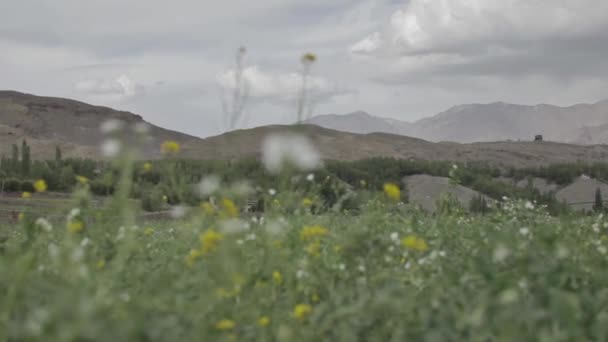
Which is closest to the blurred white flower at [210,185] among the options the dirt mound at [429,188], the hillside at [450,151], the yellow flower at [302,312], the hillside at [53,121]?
the yellow flower at [302,312]

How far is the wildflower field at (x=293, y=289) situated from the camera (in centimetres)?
252

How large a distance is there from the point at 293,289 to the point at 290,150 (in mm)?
736

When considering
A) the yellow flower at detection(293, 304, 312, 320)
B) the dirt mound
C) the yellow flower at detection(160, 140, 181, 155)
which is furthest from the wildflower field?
the dirt mound

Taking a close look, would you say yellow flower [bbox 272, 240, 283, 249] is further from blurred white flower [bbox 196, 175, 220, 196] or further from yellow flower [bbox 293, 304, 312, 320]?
yellow flower [bbox 293, 304, 312, 320]

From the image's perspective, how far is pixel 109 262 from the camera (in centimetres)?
395

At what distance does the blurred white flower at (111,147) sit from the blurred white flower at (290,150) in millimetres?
952

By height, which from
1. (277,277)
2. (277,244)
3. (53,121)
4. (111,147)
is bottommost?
(277,277)

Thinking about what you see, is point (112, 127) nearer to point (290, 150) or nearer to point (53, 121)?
point (290, 150)

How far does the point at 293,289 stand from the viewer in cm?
399

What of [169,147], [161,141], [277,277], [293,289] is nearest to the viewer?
[169,147]

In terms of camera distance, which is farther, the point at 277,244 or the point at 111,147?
the point at 277,244

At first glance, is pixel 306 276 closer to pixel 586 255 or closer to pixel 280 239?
pixel 280 239

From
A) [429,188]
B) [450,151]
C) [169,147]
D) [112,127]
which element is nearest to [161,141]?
[450,151]

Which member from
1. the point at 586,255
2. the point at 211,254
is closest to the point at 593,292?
the point at 586,255
